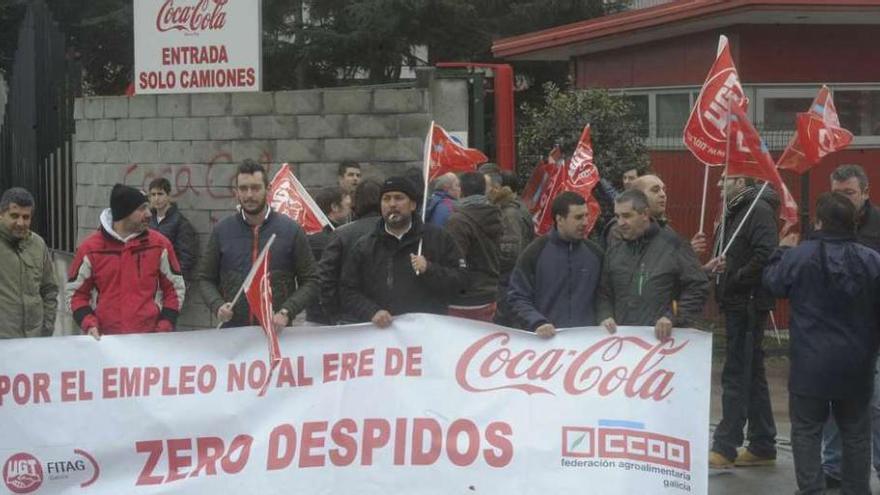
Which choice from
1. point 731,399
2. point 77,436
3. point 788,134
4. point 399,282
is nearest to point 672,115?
point 788,134

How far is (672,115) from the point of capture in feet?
58.9

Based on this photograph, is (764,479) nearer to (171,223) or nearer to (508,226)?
(508,226)

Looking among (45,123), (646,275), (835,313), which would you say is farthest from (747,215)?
(45,123)

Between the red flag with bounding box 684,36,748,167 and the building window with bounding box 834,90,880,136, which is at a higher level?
the building window with bounding box 834,90,880,136

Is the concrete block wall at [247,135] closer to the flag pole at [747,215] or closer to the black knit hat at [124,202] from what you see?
the flag pole at [747,215]

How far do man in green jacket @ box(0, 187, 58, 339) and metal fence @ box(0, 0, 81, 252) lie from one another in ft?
14.8

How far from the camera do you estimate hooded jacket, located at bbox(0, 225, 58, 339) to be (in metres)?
8.62

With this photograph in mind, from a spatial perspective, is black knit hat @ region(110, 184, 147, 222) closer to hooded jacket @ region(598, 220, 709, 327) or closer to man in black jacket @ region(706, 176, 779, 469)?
hooded jacket @ region(598, 220, 709, 327)

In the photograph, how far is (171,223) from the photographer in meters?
11.3

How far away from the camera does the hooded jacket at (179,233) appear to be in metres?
11.3

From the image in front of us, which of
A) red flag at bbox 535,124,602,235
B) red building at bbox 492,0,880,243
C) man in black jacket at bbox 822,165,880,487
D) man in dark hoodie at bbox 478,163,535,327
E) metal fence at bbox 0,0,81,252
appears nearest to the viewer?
man in black jacket at bbox 822,165,880,487

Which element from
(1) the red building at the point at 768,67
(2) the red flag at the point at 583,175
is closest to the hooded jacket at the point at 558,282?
(2) the red flag at the point at 583,175

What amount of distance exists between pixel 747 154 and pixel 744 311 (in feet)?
3.56

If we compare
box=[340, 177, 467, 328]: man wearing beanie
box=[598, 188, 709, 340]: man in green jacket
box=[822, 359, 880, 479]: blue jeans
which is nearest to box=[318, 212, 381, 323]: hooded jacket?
box=[340, 177, 467, 328]: man wearing beanie
